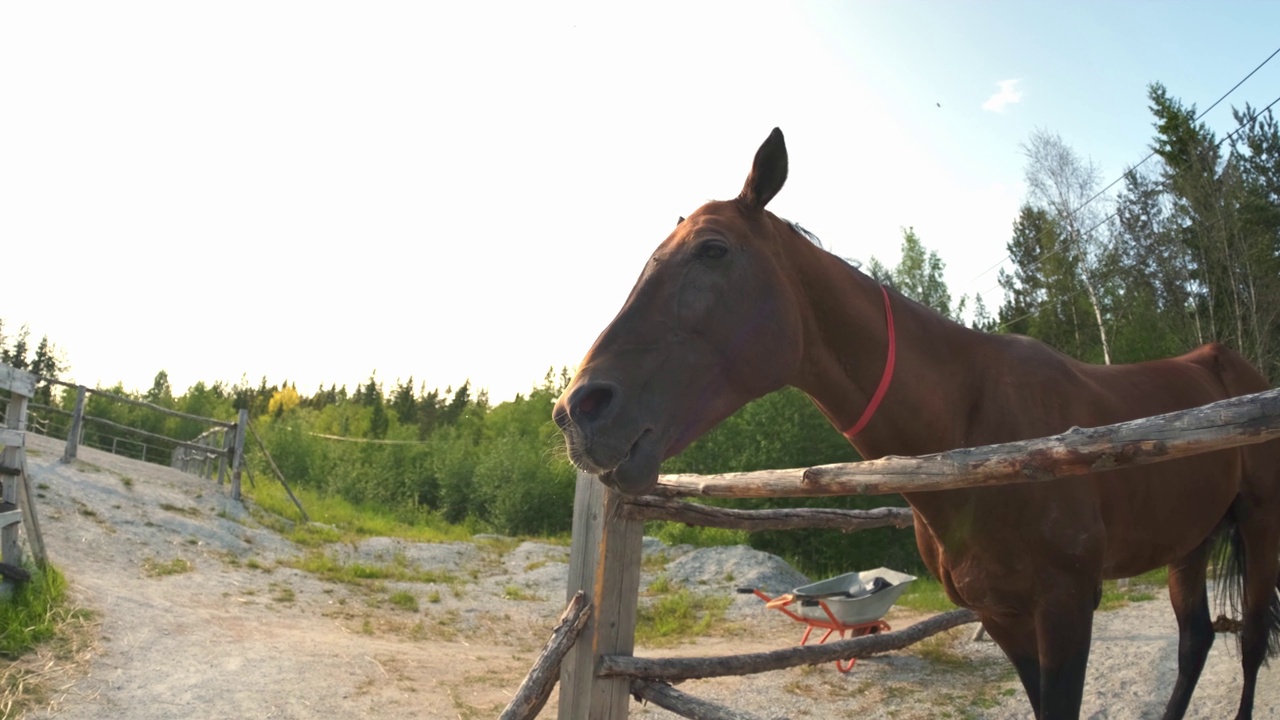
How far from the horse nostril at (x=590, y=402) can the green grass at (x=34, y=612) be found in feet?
18.1

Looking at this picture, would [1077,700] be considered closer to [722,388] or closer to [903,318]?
[903,318]

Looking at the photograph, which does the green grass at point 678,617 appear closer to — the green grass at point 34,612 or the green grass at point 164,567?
the green grass at point 34,612

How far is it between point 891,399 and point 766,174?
73 cm

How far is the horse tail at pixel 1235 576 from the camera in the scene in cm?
321

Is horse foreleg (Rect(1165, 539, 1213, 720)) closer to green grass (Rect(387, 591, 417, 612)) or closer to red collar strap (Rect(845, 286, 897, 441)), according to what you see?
red collar strap (Rect(845, 286, 897, 441))

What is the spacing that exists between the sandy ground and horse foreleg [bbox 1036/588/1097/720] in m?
2.53

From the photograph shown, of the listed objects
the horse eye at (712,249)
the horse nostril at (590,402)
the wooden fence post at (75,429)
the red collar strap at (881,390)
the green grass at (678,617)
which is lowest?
the green grass at (678,617)

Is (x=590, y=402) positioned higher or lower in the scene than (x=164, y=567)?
higher

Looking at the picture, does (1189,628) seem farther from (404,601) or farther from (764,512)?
(404,601)

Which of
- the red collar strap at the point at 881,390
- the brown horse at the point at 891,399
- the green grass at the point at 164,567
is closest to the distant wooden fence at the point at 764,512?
the red collar strap at the point at 881,390

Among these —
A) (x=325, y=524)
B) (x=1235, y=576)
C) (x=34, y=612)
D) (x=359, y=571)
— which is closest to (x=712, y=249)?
(x=1235, y=576)

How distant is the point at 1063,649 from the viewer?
212 centimetres

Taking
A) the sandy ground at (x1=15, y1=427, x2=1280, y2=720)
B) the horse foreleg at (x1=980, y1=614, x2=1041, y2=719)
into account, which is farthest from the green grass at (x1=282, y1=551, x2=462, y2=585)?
the horse foreleg at (x1=980, y1=614, x2=1041, y2=719)

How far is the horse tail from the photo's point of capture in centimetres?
321
